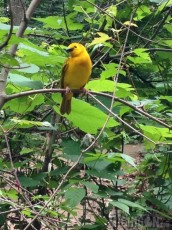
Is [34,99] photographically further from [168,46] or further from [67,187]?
[168,46]

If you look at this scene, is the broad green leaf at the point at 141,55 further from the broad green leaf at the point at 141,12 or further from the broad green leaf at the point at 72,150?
the broad green leaf at the point at 72,150

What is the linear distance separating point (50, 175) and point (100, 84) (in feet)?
1.79

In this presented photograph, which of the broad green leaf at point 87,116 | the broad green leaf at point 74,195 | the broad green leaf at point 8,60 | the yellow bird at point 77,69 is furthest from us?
the yellow bird at point 77,69

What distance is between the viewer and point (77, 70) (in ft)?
6.61

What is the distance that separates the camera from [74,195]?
164 cm

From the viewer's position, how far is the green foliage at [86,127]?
61.1 inches

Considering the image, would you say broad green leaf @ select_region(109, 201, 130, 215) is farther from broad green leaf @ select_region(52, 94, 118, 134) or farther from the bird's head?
the bird's head

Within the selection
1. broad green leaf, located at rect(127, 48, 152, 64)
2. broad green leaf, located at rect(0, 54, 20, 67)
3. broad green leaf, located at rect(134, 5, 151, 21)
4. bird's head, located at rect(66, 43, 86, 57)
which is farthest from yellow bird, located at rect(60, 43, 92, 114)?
broad green leaf, located at rect(0, 54, 20, 67)

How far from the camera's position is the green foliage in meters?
1.55

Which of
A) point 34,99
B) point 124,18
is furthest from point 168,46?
point 34,99

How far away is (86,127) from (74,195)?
26 centimetres

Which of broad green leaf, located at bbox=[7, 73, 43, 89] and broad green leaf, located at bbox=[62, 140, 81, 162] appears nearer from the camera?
broad green leaf, located at bbox=[7, 73, 43, 89]

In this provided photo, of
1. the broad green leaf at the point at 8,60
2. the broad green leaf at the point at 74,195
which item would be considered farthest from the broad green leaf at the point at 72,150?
the broad green leaf at the point at 8,60

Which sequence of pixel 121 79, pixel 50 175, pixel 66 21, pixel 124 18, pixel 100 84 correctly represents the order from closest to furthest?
pixel 100 84, pixel 50 175, pixel 66 21, pixel 124 18, pixel 121 79
